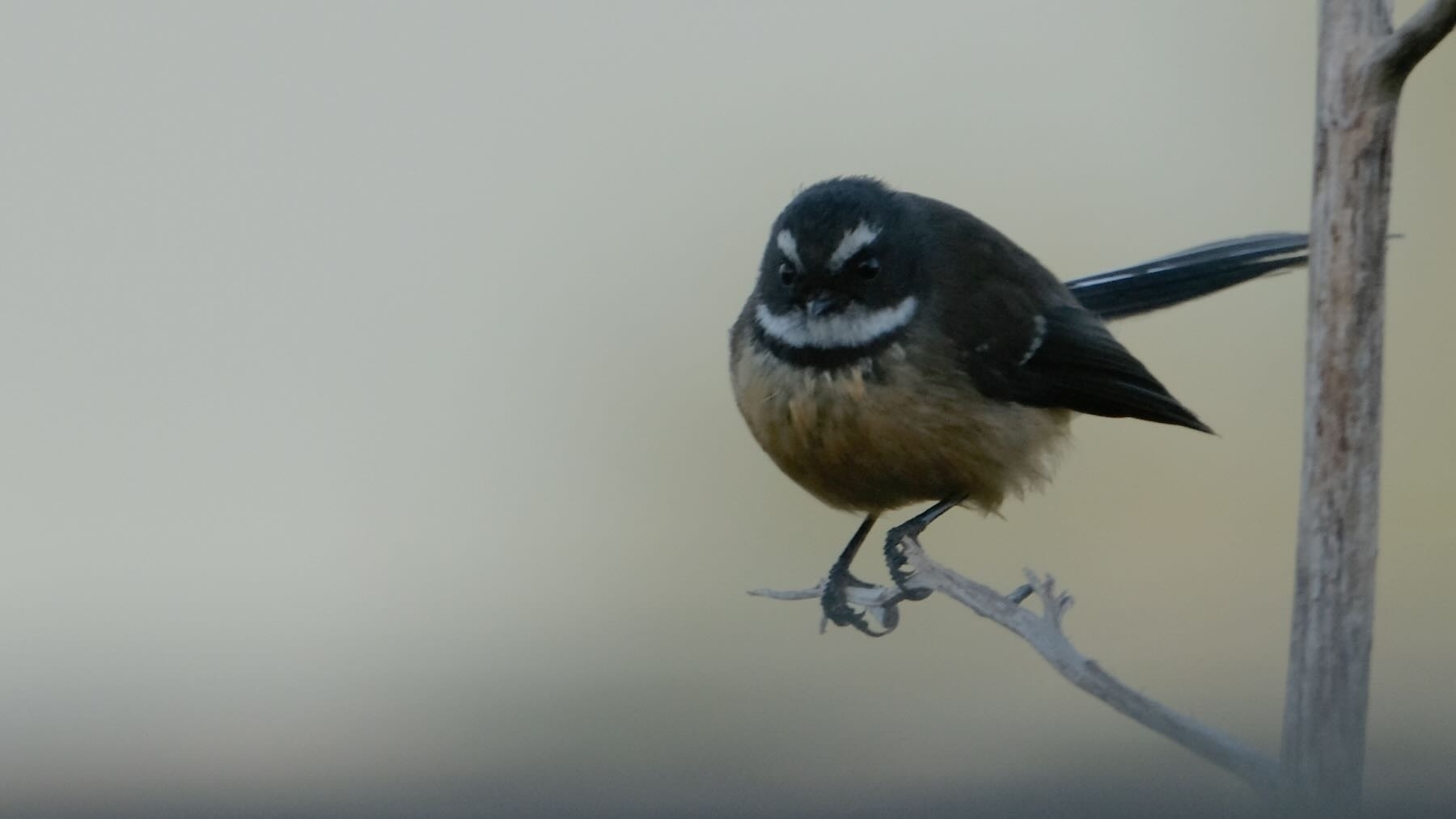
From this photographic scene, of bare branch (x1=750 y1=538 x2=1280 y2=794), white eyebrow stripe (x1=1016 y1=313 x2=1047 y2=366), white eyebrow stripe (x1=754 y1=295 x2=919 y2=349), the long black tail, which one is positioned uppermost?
the long black tail

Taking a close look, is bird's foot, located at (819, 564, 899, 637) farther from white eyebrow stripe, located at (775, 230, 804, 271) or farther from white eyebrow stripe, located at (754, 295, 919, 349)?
Answer: white eyebrow stripe, located at (775, 230, 804, 271)

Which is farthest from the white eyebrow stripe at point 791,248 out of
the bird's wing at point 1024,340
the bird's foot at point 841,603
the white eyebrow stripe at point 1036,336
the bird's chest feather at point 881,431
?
the bird's foot at point 841,603

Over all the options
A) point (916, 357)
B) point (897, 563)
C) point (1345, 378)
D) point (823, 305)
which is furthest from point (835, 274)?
point (1345, 378)

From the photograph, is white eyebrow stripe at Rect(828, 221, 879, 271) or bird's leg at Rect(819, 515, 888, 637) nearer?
white eyebrow stripe at Rect(828, 221, 879, 271)

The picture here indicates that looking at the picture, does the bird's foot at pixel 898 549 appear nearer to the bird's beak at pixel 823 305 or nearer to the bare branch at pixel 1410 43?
the bird's beak at pixel 823 305

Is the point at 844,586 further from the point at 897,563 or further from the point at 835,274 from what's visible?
the point at 835,274

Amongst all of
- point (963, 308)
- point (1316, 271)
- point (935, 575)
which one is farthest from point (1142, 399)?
point (1316, 271)

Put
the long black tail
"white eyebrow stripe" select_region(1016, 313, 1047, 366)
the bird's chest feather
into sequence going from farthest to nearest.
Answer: "white eyebrow stripe" select_region(1016, 313, 1047, 366), the long black tail, the bird's chest feather

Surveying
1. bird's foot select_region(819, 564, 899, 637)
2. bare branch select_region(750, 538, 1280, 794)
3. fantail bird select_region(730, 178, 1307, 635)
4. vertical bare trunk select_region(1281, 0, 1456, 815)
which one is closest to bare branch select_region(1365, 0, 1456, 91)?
vertical bare trunk select_region(1281, 0, 1456, 815)
